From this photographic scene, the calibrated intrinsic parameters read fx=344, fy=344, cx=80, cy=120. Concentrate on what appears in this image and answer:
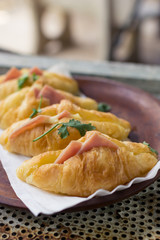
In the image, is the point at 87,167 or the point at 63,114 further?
the point at 63,114

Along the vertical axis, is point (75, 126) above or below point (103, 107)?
above

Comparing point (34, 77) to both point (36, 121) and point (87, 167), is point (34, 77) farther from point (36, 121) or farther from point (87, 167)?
point (87, 167)

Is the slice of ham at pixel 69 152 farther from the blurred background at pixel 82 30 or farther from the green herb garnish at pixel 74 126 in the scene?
the blurred background at pixel 82 30

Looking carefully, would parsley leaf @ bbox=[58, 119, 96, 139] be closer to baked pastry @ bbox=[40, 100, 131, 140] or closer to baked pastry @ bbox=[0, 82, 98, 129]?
baked pastry @ bbox=[40, 100, 131, 140]

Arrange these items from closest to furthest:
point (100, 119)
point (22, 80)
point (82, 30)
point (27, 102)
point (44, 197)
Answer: point (44, 197) < point (100, 119) < point (27, 102) < point (22, 80) < point (82, 30)

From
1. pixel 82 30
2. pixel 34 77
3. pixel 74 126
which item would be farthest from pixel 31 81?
pixel 82 30
